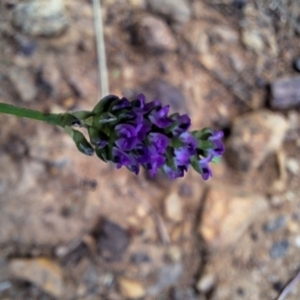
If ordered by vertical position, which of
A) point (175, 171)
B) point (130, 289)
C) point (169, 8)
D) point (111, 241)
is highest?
point (175, 171)

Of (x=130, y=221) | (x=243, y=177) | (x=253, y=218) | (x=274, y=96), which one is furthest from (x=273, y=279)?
(x=274, y=96)

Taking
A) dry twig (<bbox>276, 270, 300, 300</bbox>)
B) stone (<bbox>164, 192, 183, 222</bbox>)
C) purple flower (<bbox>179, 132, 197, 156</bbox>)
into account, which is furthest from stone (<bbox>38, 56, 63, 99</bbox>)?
dry twig (<bbox>276, 270, 300, 300</bbox>)

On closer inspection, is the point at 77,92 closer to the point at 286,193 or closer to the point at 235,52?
the point at 235,52

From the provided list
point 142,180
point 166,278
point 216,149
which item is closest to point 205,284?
point 166,278

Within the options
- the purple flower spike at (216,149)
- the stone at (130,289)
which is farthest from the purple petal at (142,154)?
the stone at (130,289)

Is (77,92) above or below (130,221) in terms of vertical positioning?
above

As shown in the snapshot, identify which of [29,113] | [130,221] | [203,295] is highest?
[29,113]

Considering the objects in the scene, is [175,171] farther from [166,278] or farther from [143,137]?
[166,278]
